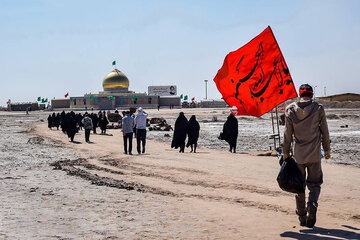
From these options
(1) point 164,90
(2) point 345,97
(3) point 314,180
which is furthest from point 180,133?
(1) point 164,90

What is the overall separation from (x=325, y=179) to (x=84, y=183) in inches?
186

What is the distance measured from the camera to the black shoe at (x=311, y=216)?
551cm

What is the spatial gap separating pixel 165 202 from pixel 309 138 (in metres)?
2.84

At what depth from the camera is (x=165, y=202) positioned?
24.9 feet

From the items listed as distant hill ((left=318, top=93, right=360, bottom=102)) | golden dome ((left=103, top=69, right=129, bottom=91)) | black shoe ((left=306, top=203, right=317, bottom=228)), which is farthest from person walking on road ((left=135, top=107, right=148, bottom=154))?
distant hill ((left=318, top=93, right=360, bottom=102))

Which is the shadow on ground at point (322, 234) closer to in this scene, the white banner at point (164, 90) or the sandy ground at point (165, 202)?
the sandy ground at point (165, 202)

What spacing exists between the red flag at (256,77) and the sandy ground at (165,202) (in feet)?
5.05

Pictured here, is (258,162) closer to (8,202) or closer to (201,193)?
(201,193)

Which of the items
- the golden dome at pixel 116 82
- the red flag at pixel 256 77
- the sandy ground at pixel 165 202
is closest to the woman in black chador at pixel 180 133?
the sandy ground at pixel 165 202

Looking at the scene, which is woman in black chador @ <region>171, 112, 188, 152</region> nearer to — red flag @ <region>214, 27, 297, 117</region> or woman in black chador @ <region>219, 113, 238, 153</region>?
woman in black chador @ <region>219, 113, 238, 153</region>

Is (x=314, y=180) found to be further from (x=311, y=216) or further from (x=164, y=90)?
(x=164, y=90)

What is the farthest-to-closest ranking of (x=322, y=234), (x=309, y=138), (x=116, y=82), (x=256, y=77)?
1. (x=116, y=82)
2. (x=256, y=77)
3. (x=309, y=138)
4. (x=322, y=234)

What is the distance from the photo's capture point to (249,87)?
990 cm

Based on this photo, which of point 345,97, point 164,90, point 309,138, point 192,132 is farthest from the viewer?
point 164,90
